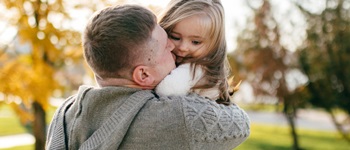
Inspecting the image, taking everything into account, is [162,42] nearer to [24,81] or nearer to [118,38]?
[118,38]

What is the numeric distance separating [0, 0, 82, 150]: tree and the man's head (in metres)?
4.48

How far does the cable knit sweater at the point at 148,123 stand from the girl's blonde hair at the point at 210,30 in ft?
0.77

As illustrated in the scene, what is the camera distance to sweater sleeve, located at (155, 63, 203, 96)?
174 centimetres

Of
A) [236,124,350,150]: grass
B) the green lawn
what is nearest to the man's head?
the green lawn

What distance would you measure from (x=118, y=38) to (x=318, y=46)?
12.0 m

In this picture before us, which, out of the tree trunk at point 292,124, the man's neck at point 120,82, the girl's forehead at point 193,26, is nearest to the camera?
the man's neck at point 120,82

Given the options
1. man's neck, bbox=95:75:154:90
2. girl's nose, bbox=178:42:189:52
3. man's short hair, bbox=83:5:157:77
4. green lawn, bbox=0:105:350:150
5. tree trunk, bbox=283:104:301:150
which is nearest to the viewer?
man's short hair, bbox=83:5:157:77

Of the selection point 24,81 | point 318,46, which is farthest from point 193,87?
point 318,46

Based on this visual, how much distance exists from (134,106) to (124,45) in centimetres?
19

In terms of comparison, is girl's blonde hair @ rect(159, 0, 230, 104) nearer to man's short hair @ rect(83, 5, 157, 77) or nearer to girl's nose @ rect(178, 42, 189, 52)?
girl's nose @ rect(178, 42, 189, 52)

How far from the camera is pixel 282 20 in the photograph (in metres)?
15.1

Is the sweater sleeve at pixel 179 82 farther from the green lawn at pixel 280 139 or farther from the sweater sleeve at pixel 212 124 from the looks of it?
the green lawn at pixel 280 139

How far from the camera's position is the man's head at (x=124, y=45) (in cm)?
156

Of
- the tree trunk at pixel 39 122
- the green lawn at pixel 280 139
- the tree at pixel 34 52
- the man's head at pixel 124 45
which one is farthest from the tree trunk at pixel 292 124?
the man's head at pixel 124 45
